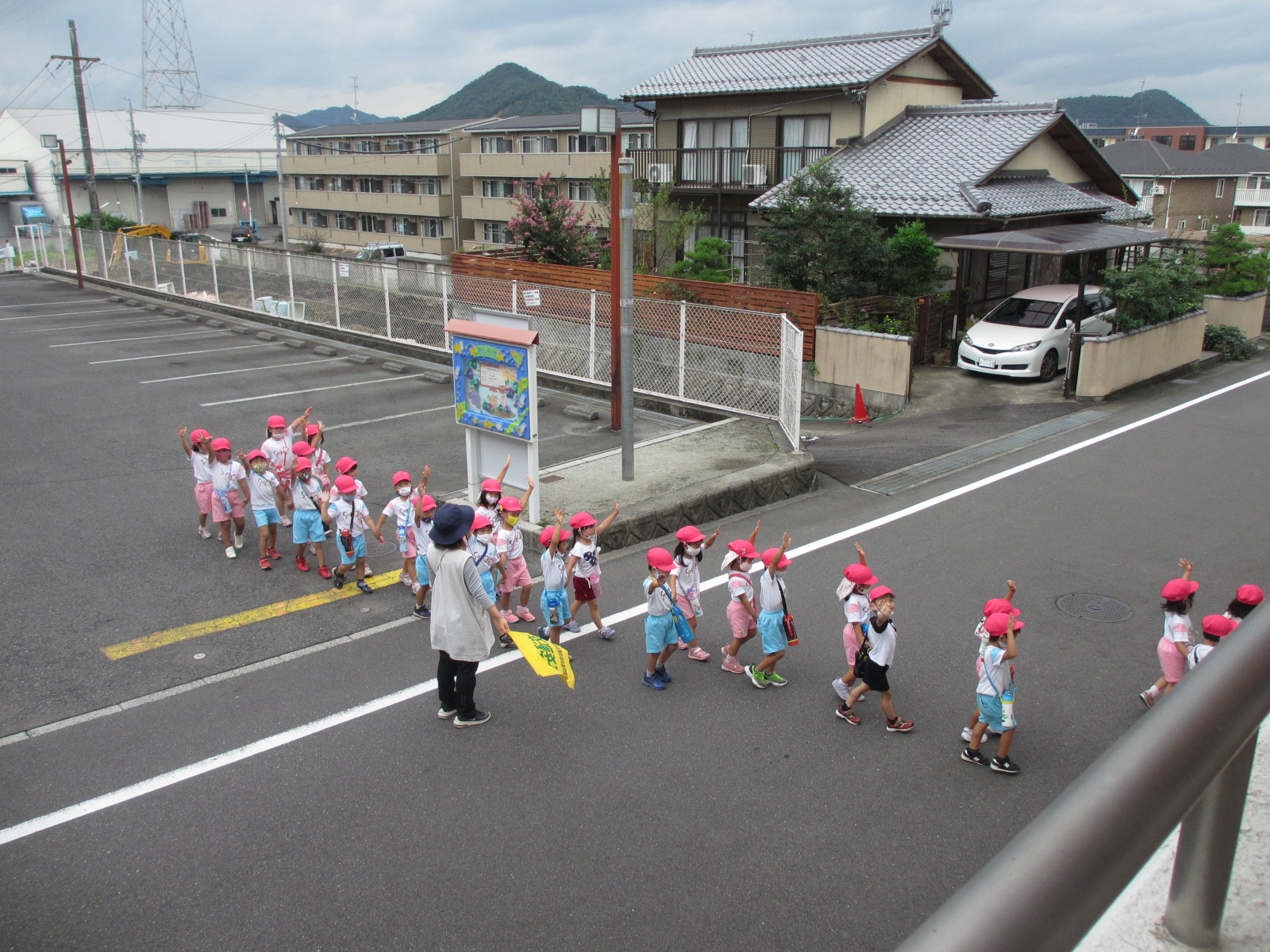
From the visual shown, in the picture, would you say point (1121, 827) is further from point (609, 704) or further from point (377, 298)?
point (377, 298)

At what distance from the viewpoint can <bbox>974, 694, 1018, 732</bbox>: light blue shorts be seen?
18.3 ft

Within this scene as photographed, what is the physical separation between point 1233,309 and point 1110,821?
23597 mm

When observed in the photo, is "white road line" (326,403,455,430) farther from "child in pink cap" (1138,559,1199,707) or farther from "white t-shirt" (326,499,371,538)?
"child in pink cap" (1138,559,1199,707)

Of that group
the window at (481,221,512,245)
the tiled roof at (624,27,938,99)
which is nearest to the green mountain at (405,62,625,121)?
the window at (481,221,512,245)

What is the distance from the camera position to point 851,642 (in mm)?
6336

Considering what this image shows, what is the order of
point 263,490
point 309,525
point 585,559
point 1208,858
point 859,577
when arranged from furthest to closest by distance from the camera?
point 263,490 < point 309,525 < point 585,559 < point 859,577 < point 1208,858

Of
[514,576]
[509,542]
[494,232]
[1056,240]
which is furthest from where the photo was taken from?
[494,232]

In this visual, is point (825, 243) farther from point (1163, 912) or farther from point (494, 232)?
point (494, 232)

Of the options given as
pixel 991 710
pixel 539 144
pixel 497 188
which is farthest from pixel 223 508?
pixel 497 188

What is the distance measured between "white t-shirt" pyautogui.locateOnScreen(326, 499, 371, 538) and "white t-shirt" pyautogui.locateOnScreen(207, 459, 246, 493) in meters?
1.39

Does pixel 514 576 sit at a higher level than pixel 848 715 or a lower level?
higher

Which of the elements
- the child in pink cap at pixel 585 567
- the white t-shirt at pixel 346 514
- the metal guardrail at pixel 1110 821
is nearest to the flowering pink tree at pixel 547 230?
the white t-shirt at pixel 346 514

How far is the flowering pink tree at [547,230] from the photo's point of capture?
68.1 feet

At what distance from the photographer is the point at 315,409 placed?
49.7 ft
